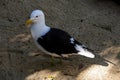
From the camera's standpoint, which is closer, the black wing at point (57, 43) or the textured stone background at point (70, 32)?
the black wing at point (57, 43)

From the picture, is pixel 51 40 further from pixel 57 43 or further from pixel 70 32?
pixel 70 32

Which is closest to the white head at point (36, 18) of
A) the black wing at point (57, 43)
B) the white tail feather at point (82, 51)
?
the black wing at point (57, 43)

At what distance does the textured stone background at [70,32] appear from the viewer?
4578 millimetres

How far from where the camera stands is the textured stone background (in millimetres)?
4578

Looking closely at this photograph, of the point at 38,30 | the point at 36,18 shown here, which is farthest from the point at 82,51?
the point at 36,18

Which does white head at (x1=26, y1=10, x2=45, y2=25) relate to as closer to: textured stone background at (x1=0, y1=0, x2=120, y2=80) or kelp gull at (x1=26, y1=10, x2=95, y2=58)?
kelp gull at (x1=26, y1=10, x2=95, y2=58)

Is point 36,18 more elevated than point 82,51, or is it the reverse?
point 36,18

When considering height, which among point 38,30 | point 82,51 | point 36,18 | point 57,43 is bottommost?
point 82,51

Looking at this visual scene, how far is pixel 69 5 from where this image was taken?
685 centimetres

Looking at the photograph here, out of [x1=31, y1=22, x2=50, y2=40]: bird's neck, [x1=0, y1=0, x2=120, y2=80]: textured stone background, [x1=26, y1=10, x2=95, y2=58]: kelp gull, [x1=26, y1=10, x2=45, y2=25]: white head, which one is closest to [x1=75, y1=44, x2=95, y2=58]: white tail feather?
[x1=26, y1=10, x2=95, y2=58]: kelp gull

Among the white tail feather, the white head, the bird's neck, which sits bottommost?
the white tail feather

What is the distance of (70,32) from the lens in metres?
5.78

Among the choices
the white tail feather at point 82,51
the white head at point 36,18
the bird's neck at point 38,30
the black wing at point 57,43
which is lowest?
the white tail feather at point 82,51

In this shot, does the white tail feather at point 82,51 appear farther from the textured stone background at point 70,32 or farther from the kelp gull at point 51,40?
the textured stone background at point 70,32
